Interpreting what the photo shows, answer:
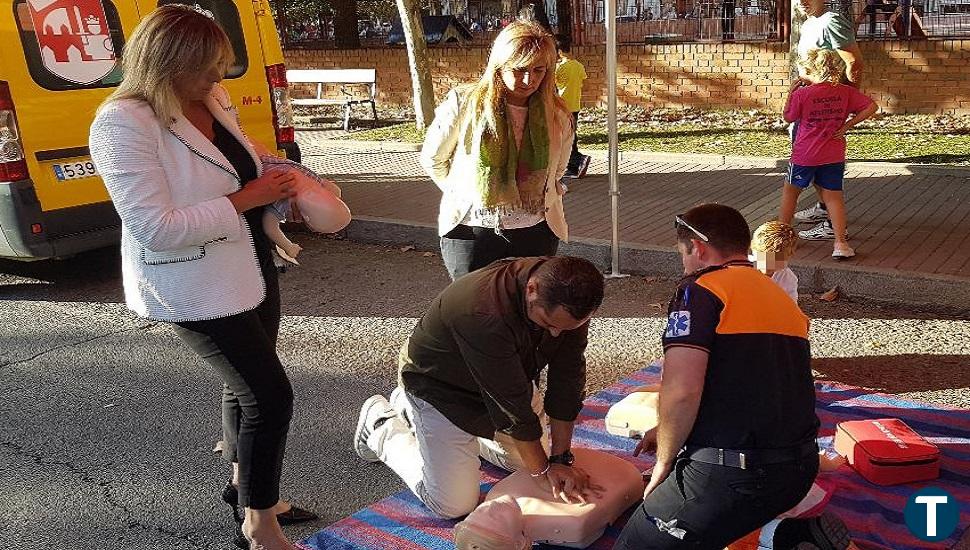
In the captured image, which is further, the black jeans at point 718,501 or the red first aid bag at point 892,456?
the red first aid bag at point 892,456

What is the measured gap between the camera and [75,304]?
6500 millimetres

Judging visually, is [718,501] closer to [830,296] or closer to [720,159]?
[830,296]

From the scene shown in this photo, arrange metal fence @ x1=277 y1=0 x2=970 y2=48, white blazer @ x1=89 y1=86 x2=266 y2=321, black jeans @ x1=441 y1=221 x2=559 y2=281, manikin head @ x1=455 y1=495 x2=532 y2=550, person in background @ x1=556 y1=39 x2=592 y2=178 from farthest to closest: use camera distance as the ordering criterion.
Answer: metal fence @ x1=277 y1=0 x2=970 y2=48
person in background @ x1=556 y1=39 x2=592 y2=178
black jeans @ x1=441 y1=221 x2=559 y2=281
manikin head @ x1=455 y1=495 x2=532 y2=550
white blazer @ x1=89 y1=86 x2=266 y2=321

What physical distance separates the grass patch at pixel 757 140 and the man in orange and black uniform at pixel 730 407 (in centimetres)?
820

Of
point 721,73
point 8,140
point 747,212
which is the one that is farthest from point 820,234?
point 721,73

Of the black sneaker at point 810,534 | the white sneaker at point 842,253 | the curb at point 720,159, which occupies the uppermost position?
the black sneaker at point 810,534

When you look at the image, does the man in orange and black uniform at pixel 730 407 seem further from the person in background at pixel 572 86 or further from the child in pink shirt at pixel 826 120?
the person in background at pixel 572 86

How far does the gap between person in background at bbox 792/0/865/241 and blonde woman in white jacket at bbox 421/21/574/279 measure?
3087 mm

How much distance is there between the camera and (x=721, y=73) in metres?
14.4

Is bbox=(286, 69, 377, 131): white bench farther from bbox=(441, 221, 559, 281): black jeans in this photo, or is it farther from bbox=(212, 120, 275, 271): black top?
bbox=(212, 120, 275, 271): black top

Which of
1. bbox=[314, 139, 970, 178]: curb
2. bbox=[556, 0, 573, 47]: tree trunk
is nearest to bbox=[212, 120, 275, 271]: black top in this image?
bbox=[314, 139, 970, 178]: curb

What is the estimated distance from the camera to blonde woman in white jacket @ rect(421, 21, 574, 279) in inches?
158

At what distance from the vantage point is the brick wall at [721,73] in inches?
506

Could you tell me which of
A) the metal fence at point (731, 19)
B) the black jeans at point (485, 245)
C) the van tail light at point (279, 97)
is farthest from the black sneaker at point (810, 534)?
the metal fence at point (731, 19)
